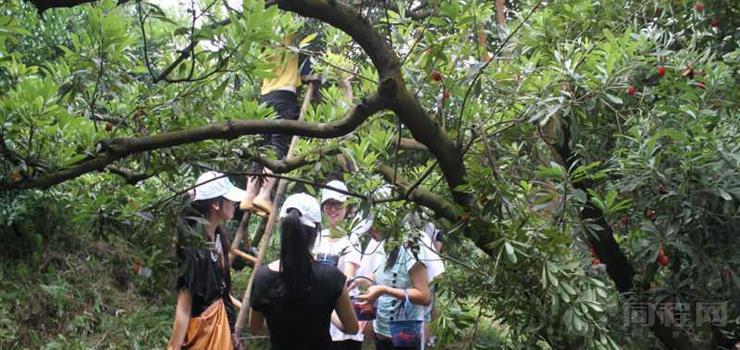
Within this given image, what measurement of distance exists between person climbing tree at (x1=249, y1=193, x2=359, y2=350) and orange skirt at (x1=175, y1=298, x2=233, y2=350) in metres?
0.30

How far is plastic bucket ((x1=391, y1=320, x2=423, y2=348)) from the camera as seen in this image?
3.93 metres

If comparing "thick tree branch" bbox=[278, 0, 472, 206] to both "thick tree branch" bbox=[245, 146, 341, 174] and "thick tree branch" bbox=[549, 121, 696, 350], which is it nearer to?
"thick tree branch" bbox=[245, 146, 341, 174]

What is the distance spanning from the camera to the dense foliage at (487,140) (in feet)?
7.04

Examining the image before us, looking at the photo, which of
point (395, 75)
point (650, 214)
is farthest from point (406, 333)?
point (395, 75)

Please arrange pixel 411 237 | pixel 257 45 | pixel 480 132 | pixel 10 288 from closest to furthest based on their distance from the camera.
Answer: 1. pixel 257 45
2. pixel 480 132
3. pixel 411 237
4. pixel 10 288

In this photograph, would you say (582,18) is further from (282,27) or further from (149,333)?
(149,333)

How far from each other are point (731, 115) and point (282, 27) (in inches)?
79.4

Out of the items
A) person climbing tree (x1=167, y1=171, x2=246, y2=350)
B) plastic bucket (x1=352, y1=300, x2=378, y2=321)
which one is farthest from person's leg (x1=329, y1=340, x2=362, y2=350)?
person climbing tree (x1=167, y1=171, x2=246, y2=350)

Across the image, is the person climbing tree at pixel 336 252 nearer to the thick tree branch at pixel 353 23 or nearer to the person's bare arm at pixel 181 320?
the person's bare arm at pixel 181 320

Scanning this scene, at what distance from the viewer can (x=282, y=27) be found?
224 cm

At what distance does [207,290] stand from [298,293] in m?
0.55

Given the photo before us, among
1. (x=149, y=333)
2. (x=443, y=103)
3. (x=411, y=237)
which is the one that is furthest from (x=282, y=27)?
(x=149, y=333)

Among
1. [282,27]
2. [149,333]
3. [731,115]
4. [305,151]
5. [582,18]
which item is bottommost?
[149,333]

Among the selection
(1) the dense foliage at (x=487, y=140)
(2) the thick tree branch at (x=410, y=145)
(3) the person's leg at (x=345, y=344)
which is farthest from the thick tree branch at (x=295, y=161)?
(3) the person's leg at (x=345, y=344)
